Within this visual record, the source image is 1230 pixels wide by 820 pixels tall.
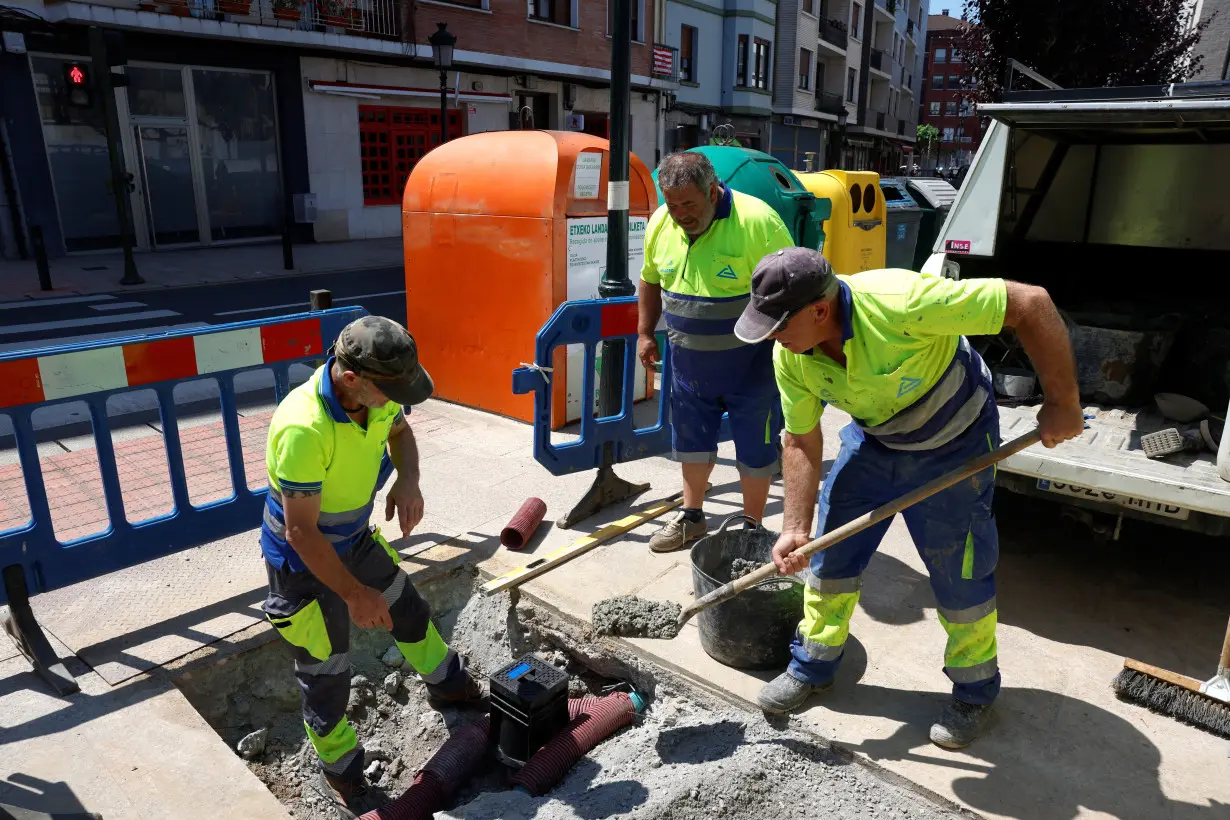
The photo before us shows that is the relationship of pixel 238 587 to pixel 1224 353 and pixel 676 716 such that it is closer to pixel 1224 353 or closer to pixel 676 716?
pixel 676 716

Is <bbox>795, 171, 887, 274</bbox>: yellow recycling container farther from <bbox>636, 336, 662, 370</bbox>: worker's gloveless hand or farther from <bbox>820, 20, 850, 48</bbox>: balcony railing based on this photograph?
<bbox>820, 20, 850, 48</bbox>: balcony railing

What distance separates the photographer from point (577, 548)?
4.17 meters

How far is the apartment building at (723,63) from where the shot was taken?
3031 cm

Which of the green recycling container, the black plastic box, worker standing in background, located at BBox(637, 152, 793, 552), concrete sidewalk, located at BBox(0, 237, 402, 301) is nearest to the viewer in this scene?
the black plastic box

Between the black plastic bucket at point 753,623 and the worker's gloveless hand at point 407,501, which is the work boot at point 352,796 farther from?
the black plastic bucket at point 753,623

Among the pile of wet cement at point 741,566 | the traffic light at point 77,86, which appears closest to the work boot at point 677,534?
the pile of wet cement at point 741,566

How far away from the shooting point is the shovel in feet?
8.75

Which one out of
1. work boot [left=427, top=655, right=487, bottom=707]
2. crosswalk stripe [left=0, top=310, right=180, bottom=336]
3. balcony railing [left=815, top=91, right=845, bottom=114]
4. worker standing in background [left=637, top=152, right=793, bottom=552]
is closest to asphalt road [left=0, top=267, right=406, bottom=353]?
crosswalk stripe [left=0, top=310, right=180, bottom=336]

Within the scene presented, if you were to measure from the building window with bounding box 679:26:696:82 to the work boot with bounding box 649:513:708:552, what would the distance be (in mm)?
28996

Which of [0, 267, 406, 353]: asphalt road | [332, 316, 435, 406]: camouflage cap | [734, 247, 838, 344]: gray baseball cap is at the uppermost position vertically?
[734, 247, 838, 344]: gray baseball cap

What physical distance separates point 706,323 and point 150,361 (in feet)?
8.01

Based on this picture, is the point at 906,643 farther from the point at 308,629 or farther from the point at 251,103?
the point at 251,103

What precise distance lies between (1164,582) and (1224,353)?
1.25m

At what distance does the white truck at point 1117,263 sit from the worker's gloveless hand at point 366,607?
2.62 meters
